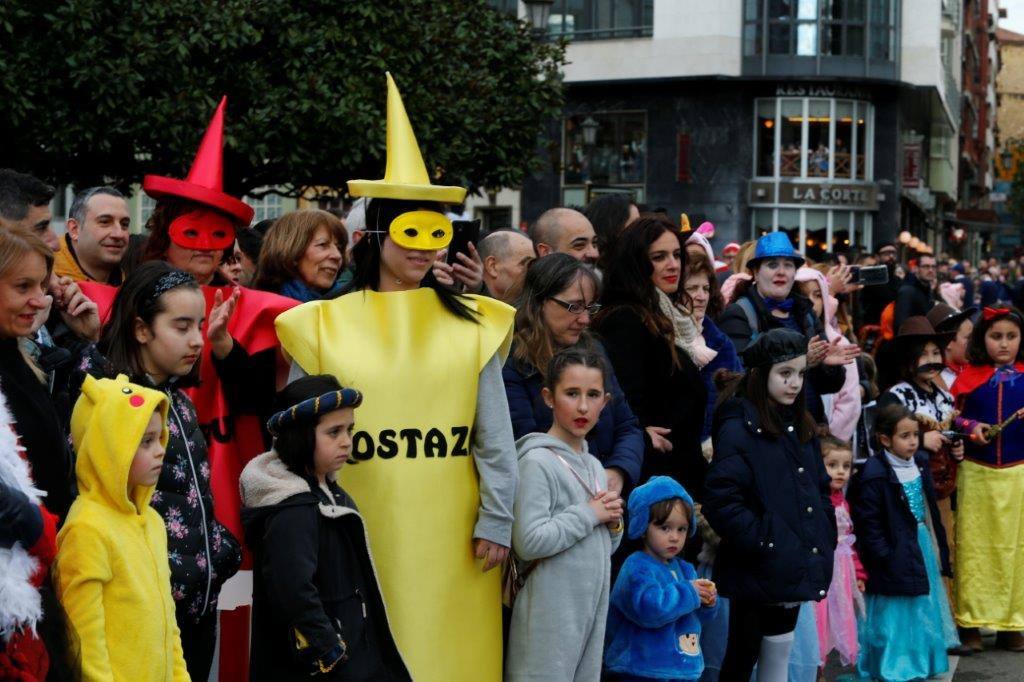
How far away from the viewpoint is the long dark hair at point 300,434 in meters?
4.54

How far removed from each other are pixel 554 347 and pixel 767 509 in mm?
1338

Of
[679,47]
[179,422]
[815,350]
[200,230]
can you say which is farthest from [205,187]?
[679,47]

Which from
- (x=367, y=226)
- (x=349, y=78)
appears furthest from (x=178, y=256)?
(x=349, y=78)

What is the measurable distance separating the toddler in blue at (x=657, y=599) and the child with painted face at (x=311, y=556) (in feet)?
4.83

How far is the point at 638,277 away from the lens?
655cm

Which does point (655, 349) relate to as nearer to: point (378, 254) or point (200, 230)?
point (378, 254)

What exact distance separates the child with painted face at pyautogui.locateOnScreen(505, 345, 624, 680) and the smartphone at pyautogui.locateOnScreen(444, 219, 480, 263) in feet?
3.31

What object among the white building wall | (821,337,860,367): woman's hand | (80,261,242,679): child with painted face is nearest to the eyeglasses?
(80,261,242,679): child with painted face

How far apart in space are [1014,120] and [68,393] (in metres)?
138

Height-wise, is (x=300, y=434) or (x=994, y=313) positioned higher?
(x=994, y=313)

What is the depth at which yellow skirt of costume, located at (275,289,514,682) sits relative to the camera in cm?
482

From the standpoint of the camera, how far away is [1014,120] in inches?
5231

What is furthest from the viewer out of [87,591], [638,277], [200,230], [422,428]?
[638,277]

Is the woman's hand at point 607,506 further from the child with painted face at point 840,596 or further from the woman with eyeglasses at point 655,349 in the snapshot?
the child with painted face at point 840,596
